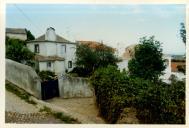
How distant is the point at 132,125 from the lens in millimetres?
3148

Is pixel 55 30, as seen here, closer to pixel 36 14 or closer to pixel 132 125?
pixel 36 14

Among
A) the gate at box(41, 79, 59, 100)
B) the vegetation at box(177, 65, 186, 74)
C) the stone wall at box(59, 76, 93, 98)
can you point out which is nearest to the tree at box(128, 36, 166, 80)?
the vegetation at box(177, 65, 186, 74)

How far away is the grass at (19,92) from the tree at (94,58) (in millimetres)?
426

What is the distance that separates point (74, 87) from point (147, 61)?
545 millimetres

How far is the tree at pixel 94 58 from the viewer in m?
3.28

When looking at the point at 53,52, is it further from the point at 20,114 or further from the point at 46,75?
the point at 20,114

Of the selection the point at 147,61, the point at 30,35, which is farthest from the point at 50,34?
the point at 147,61

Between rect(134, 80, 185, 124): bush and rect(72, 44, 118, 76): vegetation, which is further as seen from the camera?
rect(72, 44, 118, 76): vegetation

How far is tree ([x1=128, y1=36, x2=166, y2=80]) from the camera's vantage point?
3221mm

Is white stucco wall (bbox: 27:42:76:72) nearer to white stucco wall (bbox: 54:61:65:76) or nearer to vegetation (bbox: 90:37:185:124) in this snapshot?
Result: white stucco wall (bbox: 54:61:65:76)

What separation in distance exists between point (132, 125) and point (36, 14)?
2.98 ft

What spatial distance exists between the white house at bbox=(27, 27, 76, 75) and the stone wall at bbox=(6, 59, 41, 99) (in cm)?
11

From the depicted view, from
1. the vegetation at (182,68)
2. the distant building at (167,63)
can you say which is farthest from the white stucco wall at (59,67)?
the vegetation at (182,68)
